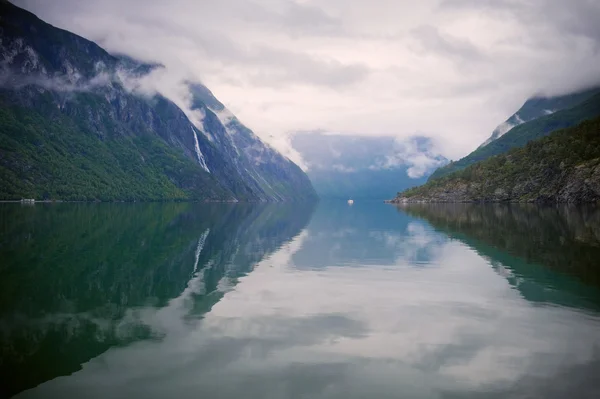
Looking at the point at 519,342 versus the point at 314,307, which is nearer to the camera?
the point at 519,342

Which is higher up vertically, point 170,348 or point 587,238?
point 587,238

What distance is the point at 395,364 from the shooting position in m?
20.1

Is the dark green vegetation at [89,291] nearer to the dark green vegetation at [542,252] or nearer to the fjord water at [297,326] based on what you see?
the fjord water at [297,326]

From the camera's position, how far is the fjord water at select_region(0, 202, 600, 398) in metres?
18.1

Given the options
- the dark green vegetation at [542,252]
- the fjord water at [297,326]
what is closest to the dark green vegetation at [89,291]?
the fjord water at [297,326]

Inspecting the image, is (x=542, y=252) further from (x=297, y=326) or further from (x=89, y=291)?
(x=89, y=291)

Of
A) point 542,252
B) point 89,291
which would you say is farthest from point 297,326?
point 542,252

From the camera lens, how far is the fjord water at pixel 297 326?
18.1 m

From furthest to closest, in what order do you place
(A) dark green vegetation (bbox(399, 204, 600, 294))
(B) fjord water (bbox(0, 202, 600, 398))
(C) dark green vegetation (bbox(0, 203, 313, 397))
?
(A) dark green vegetation (bbox(399, 204, 600, 294))
(C) dark green vegetation (bbox(0, 203, 313, 397))
(B) fjord water (bbox(0, 202, 600, 398))

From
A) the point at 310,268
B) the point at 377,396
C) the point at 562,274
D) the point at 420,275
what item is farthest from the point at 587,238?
the point at 377,396

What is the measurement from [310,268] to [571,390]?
1148 inches

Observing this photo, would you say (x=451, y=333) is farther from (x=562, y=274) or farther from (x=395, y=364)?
(x=562, y=274)

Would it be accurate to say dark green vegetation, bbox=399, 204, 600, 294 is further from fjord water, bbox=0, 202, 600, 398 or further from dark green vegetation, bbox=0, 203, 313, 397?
dark green vegetation, bbox=0, 203, 313, 397

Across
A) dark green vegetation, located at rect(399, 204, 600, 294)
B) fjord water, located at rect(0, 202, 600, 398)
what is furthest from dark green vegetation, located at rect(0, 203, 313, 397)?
dark green vegetation, located at rect(399, 204, 600, 294)
